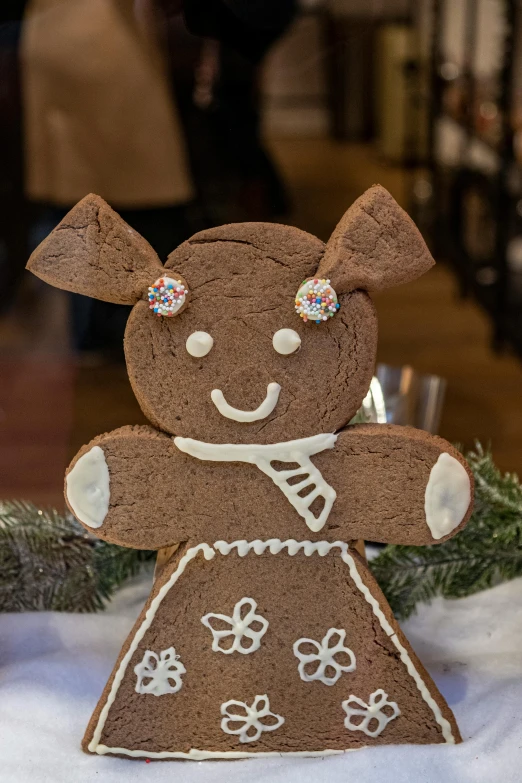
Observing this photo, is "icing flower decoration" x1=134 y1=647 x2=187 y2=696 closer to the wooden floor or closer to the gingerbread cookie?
the gingerbread cookie

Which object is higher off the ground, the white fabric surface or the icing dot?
the icing dot

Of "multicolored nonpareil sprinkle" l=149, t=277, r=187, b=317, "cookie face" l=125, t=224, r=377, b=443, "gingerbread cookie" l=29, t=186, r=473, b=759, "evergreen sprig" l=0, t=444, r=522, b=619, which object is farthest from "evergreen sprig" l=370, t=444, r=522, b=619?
"multicolored nonpareil sprinkle" l=149, t=277, r=187, b=317

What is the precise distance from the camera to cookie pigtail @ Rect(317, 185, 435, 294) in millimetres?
625

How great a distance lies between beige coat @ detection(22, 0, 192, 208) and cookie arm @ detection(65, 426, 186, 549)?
35cm

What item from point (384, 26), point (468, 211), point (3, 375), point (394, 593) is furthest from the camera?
point (468, 211)

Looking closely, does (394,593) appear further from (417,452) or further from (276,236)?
(276,236)

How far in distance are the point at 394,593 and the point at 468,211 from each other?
3.62 ft

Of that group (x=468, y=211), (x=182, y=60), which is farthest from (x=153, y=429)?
(x=468, y=211)

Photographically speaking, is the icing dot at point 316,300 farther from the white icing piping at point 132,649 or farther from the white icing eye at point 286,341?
the white icing piping at point 132,649

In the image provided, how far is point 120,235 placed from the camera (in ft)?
2.06

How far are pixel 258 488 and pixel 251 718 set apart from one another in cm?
20

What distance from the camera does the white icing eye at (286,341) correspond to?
63 centimetres

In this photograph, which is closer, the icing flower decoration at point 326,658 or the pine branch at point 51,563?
the icing flower decoration at point 326,658

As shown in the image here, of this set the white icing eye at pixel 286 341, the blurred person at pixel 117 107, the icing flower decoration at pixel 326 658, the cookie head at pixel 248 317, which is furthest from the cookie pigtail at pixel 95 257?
the icing flower decoration at pixel 326 658
